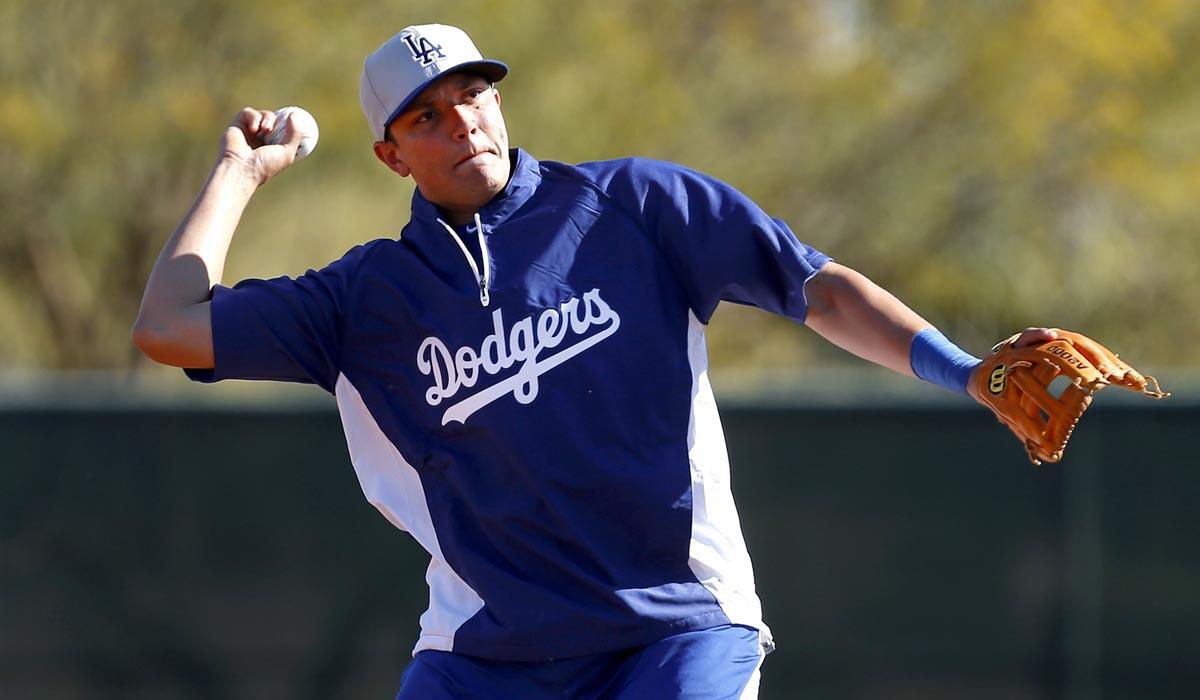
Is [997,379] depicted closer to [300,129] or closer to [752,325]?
[300,129]

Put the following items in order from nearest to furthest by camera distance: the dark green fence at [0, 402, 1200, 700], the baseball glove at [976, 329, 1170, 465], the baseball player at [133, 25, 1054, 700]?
the baseball glove at [976, 329, 1170, 465] → the baseball player at [133, 25, 1054, 700] → the dark green fence at [0, 402, 1200, 700]

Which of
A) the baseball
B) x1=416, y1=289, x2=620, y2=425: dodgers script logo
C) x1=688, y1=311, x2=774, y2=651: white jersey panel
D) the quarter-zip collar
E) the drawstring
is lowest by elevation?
x1=688, y1=311, x2=774, y2=651: white jersey panel

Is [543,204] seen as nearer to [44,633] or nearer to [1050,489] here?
[1050,489]

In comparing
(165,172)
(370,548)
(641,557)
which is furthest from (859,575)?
(165,172)

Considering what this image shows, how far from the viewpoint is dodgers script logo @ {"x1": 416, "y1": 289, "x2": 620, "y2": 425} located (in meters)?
3.23

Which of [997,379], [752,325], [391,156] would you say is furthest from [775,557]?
[752,325]

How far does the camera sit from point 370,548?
7797 millimetres

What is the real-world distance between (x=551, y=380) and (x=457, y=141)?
0.55m

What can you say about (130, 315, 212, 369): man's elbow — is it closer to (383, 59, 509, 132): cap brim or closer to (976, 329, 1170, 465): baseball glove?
(383, 59, 509, 132): cap brim

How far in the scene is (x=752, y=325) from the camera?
15820 millimetres

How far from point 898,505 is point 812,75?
826cm

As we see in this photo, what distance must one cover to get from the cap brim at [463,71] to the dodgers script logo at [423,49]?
0.13 feet

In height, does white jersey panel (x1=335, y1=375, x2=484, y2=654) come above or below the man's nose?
below

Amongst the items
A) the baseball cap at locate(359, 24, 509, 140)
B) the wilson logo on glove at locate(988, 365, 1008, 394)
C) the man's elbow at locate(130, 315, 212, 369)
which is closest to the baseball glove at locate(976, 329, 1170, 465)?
the wilson logo on glove at locate(988, 365, 1008, 394)
